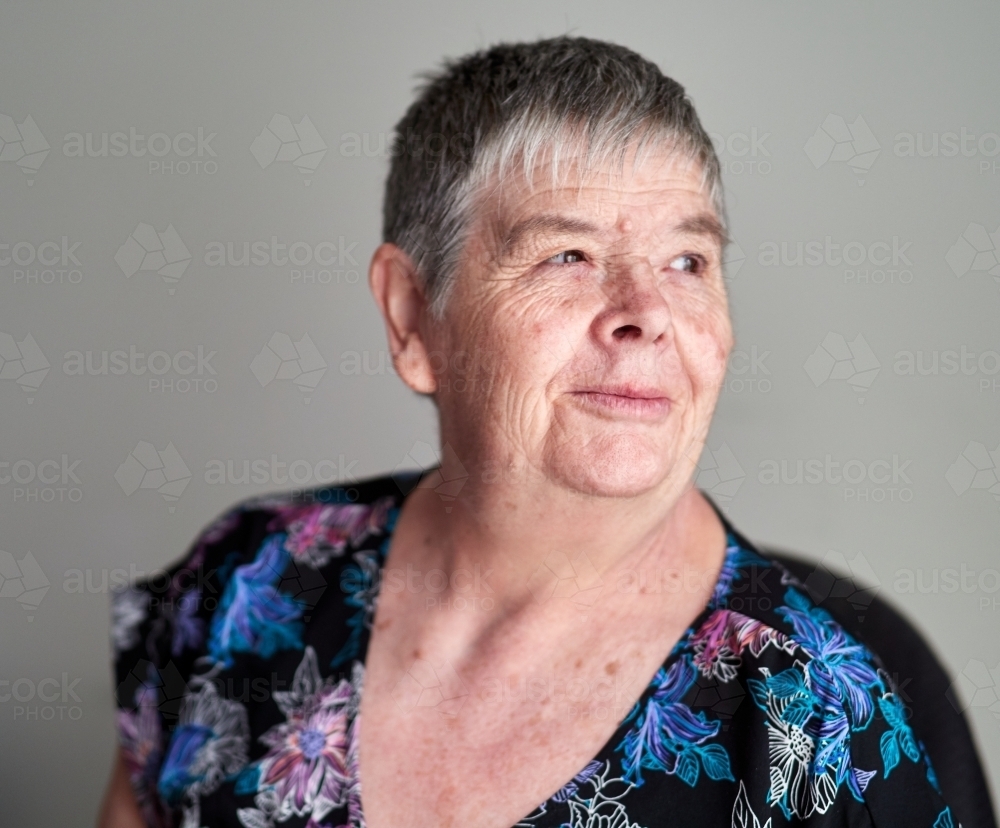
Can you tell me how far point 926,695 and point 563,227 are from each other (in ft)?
2.81

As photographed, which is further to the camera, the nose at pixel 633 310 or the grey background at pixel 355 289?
the grey background at pixel 355 289

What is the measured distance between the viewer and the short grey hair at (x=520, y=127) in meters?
1.31

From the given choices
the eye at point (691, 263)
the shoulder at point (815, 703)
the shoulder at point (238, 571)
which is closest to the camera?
the shoulder at point (815, 703)

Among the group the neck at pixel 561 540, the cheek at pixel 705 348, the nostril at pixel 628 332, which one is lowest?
the neck at pixel 561 540

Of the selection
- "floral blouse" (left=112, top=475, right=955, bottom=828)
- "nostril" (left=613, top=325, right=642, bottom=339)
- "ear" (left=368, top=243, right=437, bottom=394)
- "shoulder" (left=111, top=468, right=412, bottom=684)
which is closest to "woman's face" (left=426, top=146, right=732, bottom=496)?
"nostril" (left=613, top=325, right=642, bottom=339)

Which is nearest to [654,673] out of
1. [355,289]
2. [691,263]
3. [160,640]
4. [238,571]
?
[691,263]

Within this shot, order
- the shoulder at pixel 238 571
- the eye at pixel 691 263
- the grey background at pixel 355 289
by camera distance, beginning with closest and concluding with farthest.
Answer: the eye at pixel 691 263 < the shoulder at pixel 238 571 < the grey background at pixel 355 289

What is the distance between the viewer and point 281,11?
2297 millimetres

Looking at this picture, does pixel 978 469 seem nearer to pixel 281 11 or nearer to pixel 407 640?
pixel 407 640

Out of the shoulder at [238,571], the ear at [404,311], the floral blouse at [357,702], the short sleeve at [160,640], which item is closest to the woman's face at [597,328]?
the ear at [404,311]

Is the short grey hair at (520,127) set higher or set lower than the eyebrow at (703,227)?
higher

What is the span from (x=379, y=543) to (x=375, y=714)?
13.1 inches

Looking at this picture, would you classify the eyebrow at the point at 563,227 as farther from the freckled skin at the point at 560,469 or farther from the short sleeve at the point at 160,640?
the short sleeve at the point at 160,640

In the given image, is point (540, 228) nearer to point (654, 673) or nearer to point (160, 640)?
point (654, 673)
